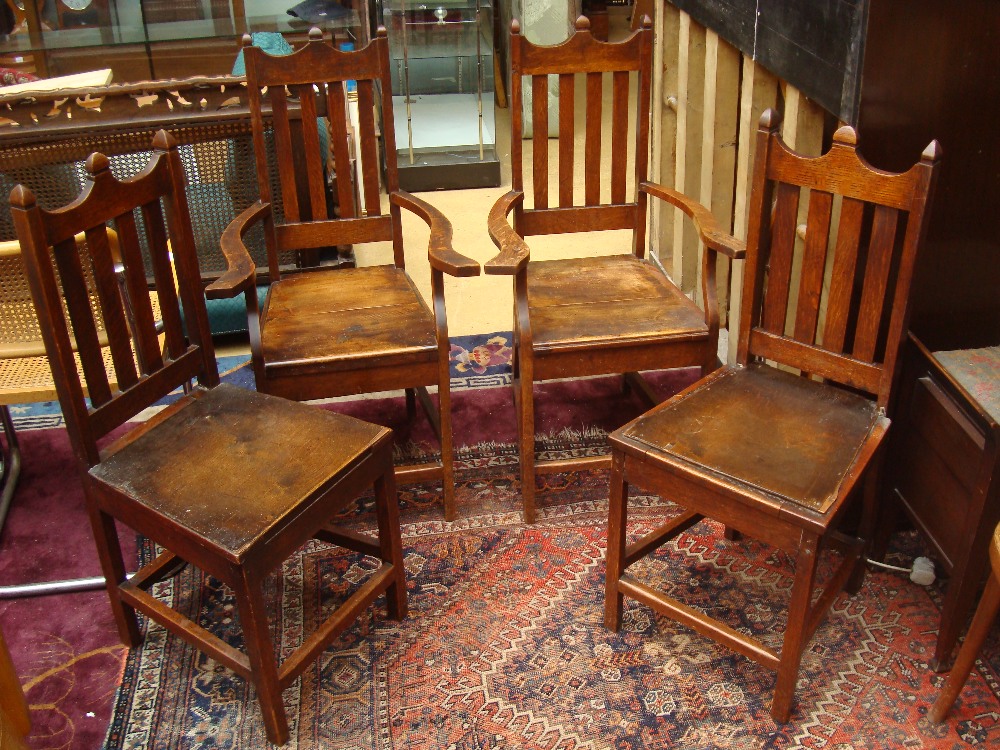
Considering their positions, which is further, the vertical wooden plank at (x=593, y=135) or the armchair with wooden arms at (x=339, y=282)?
the vertical wooden plank at (x=593, y=135)

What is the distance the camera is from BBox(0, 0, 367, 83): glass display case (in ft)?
17.7

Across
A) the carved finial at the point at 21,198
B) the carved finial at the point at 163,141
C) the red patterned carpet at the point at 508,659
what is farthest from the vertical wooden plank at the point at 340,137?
the carved finial at the point at 21,198

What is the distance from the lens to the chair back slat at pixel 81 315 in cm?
193

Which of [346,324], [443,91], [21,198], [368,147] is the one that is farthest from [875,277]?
[443,91]

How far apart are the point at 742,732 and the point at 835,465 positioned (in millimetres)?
569

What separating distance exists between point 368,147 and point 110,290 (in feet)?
3.18

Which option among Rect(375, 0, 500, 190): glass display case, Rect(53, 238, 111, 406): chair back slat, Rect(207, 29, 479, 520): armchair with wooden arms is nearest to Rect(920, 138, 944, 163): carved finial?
Rect(207, 29, 479, 520): armchair with wooden arms

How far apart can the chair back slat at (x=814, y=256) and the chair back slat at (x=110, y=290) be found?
135 cm

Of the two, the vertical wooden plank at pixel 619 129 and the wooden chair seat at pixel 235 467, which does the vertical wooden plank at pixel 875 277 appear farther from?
the wooden chair seat at pixel 235 467

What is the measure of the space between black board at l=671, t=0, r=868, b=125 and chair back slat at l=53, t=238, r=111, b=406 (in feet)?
5.34

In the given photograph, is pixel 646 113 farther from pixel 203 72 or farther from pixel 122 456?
pixel 203 72

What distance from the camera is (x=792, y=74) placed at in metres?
2.49

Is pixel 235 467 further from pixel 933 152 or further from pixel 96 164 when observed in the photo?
pixel 933 152

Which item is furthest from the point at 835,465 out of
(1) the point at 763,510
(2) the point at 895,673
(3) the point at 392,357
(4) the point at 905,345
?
(3) the point at 392,357
